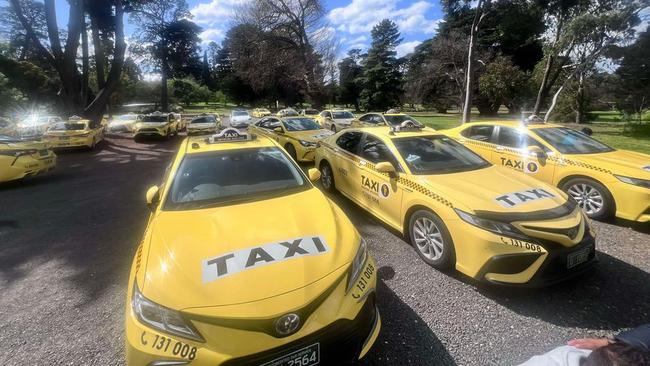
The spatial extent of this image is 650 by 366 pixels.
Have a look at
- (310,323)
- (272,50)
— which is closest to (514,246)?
(310,323)

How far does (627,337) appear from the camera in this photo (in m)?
1.46

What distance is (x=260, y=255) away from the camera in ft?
6.98

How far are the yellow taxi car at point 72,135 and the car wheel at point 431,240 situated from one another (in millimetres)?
14557

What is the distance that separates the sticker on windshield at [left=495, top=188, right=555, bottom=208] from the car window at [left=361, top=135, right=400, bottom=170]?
132cm

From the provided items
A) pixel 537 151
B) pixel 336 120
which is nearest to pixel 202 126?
pixel 336 120

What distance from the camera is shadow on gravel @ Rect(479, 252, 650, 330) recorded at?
2.75 metres

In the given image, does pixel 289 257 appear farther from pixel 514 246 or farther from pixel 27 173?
pixel 27 173

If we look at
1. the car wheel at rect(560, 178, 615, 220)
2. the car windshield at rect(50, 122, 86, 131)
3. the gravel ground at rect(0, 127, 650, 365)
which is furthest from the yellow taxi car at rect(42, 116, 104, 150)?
the car wheel at rect(560, 178, 615, 220)

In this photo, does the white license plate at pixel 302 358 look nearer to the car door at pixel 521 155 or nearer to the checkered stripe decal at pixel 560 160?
the checkered stripe decal at pixel 560 160

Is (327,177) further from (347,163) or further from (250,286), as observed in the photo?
(250,286)

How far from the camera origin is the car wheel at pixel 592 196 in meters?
4.57

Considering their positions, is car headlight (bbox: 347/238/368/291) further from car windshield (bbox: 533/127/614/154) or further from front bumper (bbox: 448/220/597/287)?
car windshield (bbox: 533/127/614/154)

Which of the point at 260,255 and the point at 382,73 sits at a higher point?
the point at 382,73

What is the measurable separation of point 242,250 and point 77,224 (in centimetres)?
467
